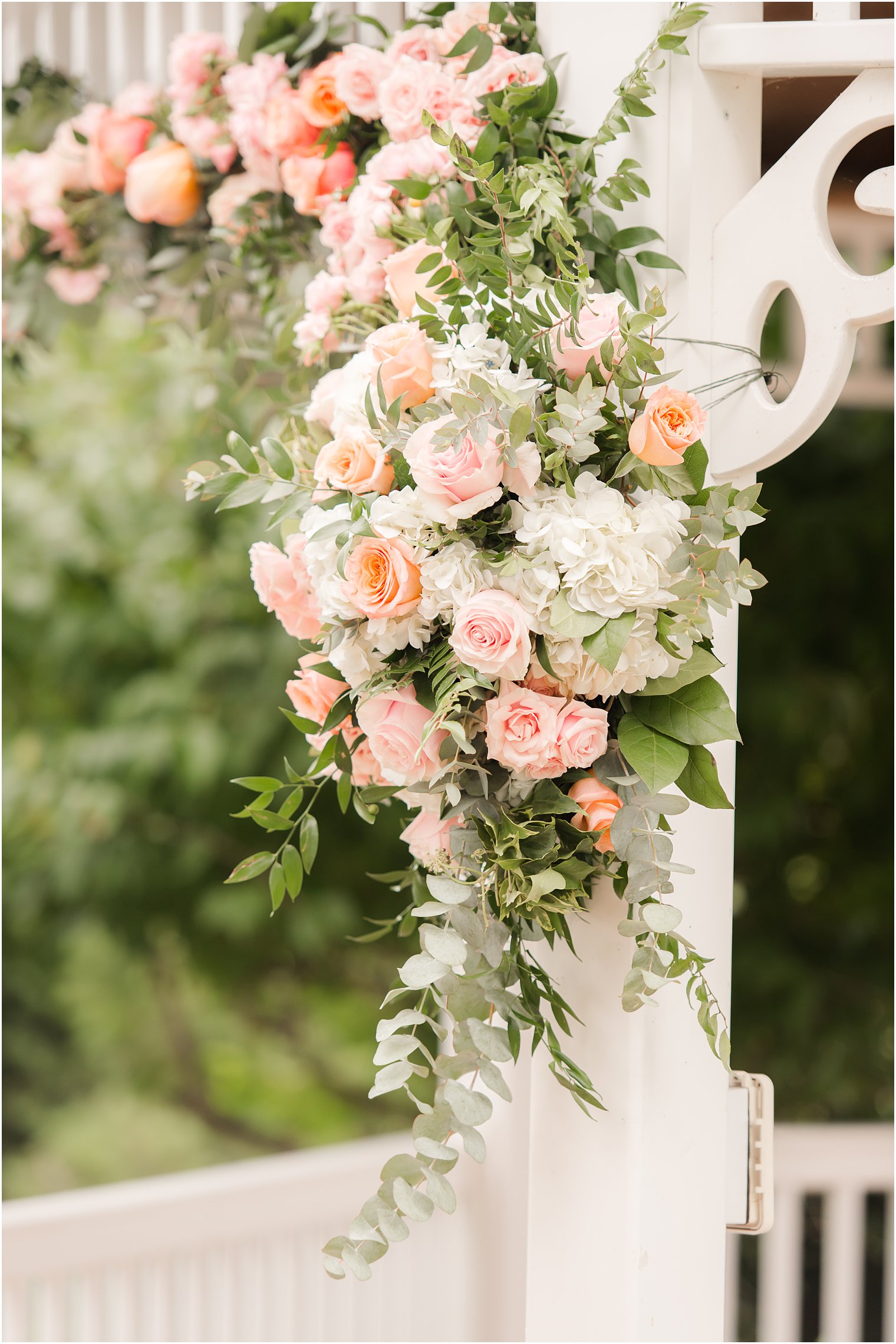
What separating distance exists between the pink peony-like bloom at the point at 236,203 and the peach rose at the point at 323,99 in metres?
0.14

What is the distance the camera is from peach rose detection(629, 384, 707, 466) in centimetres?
73

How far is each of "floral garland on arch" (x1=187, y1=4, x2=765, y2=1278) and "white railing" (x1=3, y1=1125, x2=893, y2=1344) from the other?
41.5 inches

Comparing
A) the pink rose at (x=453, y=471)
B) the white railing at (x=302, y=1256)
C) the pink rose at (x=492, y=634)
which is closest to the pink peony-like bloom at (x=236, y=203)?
the pink rose at (x=453, y=471)

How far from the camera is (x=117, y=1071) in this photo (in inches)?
123

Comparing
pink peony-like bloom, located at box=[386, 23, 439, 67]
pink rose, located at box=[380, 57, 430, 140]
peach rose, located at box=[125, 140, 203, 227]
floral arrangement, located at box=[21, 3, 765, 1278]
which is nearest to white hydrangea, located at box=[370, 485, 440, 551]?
floral arrangement, located at box=[21, 3, 765, 1278]

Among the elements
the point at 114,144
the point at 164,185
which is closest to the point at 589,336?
the point at 164,185

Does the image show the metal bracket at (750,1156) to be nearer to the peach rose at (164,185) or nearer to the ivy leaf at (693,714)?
the ivy leaf at (693,714)

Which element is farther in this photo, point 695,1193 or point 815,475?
point 815,475

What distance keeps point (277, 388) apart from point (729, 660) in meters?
0.67

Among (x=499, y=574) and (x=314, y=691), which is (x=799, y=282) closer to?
(x=499, y=574)

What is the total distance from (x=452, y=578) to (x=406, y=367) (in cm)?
18

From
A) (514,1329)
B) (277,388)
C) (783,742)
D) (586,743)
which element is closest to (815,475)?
(783,742)

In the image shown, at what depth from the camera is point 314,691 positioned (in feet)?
2.90

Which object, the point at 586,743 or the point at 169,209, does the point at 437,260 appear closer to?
the point at 586,743
